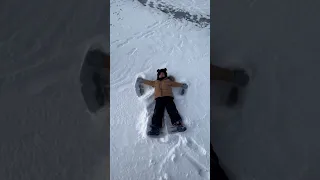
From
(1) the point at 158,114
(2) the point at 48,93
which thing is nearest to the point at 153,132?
(1) the point at 158,114

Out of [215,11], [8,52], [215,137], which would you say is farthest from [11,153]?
[215,11]

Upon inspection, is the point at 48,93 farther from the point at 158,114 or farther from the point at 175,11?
the point at 175,11

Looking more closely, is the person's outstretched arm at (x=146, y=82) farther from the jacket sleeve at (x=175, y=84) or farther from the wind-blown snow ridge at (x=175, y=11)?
the wind-blown snow ridge at (x=175, y=11)

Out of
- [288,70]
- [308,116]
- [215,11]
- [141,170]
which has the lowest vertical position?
[141,170]

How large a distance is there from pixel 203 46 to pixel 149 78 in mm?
158

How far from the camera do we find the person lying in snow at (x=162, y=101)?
2.53 ft

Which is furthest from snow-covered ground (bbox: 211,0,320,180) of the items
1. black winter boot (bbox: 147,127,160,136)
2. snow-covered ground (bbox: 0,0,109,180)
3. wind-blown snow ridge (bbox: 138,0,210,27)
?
snow-covered ground (bbox: 0,0,109,180)

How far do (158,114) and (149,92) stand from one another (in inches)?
2.5

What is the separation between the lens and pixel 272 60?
79cm

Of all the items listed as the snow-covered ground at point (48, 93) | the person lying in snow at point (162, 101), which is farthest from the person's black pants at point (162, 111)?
the snow-covered ground at point (48, 93)

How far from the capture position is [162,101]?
0.79 m

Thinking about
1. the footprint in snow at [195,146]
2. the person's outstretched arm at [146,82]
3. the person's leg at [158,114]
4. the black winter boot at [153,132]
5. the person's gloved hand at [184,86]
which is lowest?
the footprint in snow at [195,146]

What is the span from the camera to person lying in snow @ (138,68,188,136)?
0.77m

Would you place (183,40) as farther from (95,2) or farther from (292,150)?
(292,150)
